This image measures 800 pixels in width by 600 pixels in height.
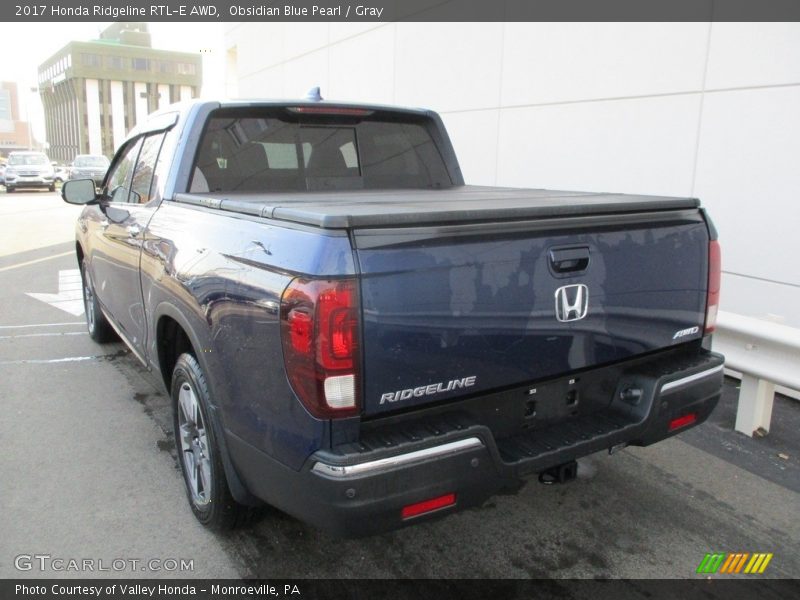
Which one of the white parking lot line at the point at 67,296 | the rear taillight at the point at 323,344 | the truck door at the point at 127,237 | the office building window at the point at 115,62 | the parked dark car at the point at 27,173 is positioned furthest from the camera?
the office building window at the point at 115,62

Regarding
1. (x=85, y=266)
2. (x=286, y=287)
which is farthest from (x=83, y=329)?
(x=286, y=287)

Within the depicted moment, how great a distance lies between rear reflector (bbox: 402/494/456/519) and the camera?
219cm

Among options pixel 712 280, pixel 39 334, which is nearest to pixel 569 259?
pixel 712 280

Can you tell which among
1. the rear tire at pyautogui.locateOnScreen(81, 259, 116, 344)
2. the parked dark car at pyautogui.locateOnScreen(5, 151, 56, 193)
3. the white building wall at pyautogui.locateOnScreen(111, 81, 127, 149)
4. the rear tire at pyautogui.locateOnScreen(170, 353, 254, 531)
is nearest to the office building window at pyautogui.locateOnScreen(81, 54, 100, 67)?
the white building wall at pyautogui.locateOnScreen(111, 81, 127, 149)

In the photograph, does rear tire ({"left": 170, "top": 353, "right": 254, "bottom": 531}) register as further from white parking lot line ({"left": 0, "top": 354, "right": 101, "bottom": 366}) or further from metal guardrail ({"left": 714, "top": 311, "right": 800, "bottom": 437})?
metal guardrail ({"left": 714, "top": 311, "right": 800, "bottom": 437})

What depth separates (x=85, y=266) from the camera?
593cm

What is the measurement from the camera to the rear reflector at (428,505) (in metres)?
2.19

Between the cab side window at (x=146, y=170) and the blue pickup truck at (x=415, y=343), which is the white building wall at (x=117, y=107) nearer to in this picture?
the cab side window at (x=146, y=170)

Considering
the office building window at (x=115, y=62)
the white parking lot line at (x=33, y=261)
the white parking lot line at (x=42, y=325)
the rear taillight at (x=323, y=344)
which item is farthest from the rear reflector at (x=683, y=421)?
the office building window at (x=115, y=62)

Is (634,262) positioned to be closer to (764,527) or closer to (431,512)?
(431,512)

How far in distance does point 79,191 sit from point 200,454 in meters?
2.80

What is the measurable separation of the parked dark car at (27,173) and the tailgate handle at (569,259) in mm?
34425

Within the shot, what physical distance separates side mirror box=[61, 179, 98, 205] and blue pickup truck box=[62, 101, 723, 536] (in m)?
1.78

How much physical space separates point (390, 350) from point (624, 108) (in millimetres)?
5073
